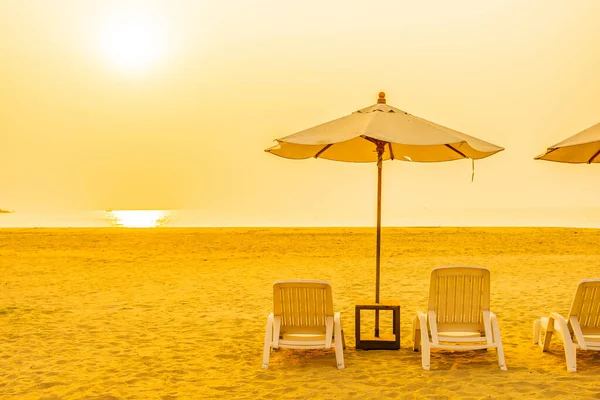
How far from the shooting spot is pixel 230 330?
754 centimetres

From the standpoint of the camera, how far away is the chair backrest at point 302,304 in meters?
5.59

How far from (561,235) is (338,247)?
12.6 metres

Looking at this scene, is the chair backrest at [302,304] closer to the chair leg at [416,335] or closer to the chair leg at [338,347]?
the chair leg at [338,347]

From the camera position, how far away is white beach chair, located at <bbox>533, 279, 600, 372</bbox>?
17.5 ft

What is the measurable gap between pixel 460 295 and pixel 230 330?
3.25 meters

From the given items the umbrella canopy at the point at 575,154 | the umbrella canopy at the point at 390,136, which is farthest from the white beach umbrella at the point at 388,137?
the umbrella canopy at the point at 575,154

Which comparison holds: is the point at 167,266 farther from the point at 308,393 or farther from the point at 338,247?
the point at 308,393

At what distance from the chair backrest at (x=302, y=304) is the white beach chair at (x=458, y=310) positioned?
0.98m

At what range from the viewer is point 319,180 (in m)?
158

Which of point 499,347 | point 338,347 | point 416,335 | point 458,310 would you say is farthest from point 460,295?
point 338,347

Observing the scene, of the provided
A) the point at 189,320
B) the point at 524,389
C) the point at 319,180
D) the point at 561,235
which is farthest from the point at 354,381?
the point at 319,180

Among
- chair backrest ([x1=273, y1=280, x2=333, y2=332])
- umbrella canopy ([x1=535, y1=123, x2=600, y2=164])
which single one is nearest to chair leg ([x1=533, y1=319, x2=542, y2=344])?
umbrella canopy ([x1=535, y1=123, x2=600, y2=164])

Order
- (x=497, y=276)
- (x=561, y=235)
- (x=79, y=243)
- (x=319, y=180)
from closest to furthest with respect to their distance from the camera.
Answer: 1. (x=497, y=276)
2. (x=79, y=243)
3. (x=561, y=235)
4. (x=319, y=180)

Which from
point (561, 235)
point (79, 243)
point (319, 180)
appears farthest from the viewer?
point (319, 180)
